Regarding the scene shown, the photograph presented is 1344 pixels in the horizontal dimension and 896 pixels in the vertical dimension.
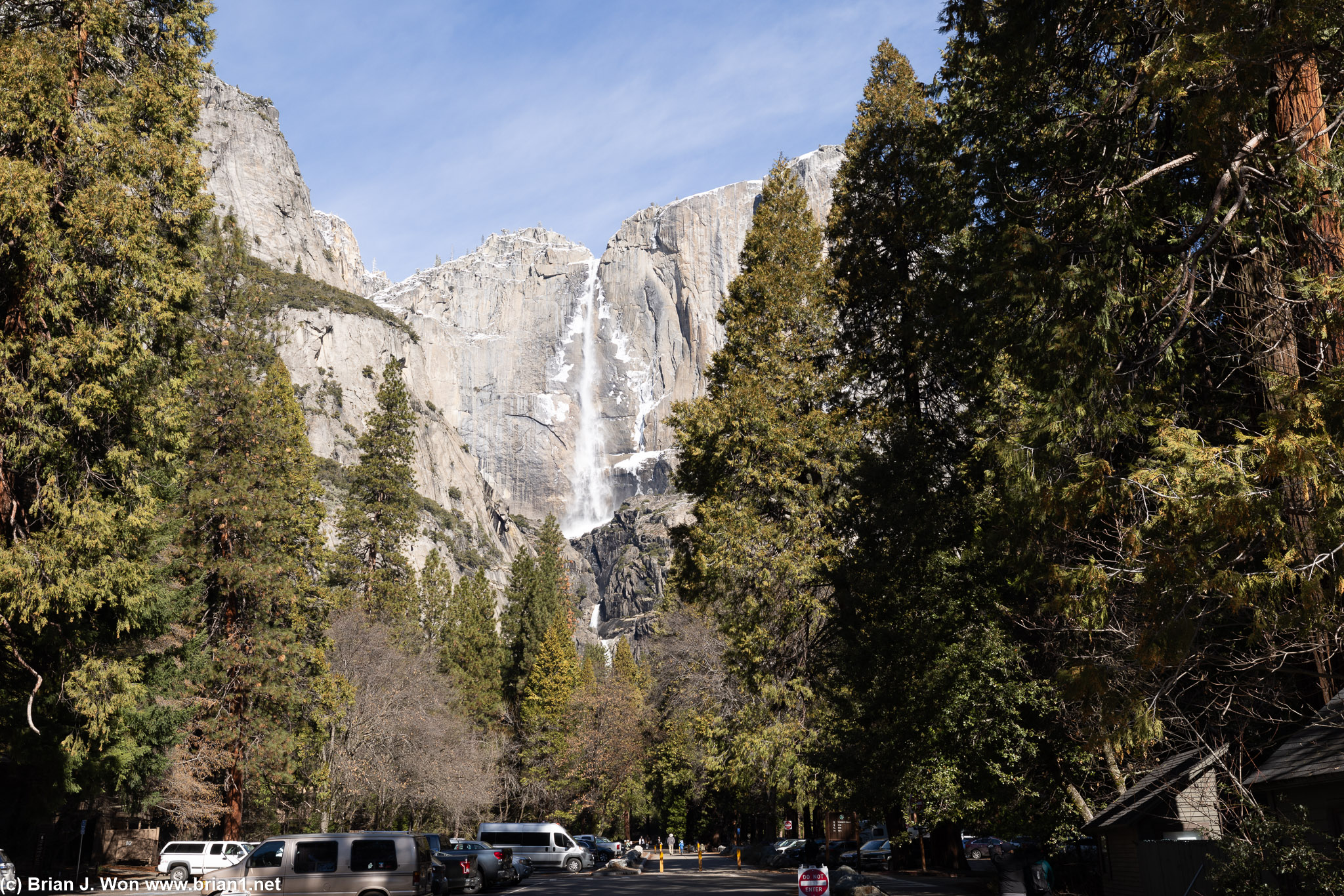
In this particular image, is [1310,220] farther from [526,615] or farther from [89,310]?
[526,615]

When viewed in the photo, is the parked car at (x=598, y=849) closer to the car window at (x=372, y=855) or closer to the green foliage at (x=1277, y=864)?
the car window at (x=372, y=855)

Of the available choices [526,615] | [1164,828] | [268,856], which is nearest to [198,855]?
[268,856]

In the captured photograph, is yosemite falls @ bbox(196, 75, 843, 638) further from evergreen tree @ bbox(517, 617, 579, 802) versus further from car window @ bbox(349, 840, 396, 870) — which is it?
car window @ bbox(349, 840, 396, 870)

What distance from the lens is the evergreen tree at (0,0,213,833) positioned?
13.4 metres

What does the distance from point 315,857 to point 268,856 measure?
0.84 meters

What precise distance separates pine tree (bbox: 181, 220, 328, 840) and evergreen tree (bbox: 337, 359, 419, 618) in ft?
75.8

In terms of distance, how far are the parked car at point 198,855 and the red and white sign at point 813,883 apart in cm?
2374

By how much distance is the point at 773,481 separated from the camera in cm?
2189

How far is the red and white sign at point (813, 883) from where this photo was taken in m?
11.6

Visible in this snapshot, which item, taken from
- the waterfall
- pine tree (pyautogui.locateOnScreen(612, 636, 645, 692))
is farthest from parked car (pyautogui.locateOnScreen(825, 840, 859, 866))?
the waterfall

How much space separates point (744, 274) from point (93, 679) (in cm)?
1732

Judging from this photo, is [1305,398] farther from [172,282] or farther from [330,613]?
[330,613]

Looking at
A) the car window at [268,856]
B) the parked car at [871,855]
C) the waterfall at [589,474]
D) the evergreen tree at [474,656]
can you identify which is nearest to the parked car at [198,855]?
the car window at [268,856]

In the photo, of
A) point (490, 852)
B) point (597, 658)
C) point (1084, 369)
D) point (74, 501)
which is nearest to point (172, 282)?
point (74, 501)
